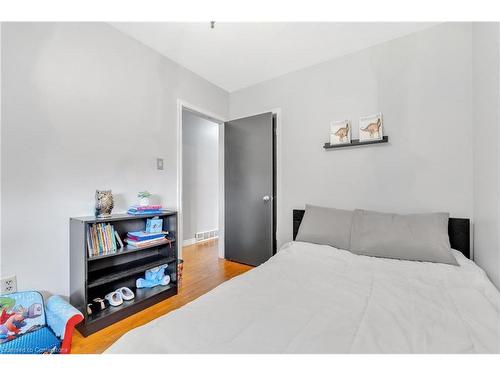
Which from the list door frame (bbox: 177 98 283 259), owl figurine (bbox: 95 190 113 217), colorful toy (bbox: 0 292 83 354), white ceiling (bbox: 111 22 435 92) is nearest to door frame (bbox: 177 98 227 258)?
door frame (bbox: 177 98 283 259)

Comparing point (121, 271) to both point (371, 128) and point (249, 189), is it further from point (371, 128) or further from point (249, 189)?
point (371, 128)

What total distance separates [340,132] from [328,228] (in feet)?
3.45

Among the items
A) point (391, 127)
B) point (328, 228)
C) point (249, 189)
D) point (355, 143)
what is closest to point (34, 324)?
point (328, 228)

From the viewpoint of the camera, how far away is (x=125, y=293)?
1.85 m

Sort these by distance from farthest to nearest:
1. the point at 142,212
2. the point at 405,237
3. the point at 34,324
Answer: the point at 142,212, the point at 405,237, the point at 34,324

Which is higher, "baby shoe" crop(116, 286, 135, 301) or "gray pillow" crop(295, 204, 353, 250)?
"gray pillow" crop(295, 204, 353, 250)

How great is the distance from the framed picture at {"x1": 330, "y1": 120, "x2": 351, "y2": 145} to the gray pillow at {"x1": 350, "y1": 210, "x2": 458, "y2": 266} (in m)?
0.86

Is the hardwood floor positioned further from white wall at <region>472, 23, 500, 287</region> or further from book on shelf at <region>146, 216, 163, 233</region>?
white wall at <region>472, 23, 500, 287</region>

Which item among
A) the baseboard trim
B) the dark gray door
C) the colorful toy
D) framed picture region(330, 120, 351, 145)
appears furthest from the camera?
the baseboard trim

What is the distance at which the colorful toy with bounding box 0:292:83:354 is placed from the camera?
1.15m

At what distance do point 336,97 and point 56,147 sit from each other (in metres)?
2.59

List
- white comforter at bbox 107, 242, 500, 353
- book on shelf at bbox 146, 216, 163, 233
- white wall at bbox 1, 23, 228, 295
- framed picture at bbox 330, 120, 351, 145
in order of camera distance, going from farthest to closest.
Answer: framed picture at bbox 330, 120, 351, 145
book on shelf at bbox 146, 216, 163, 233
white wall at bbox 1, 23, 228, 295
white comforter at bbox 107, 242, 500, 353
